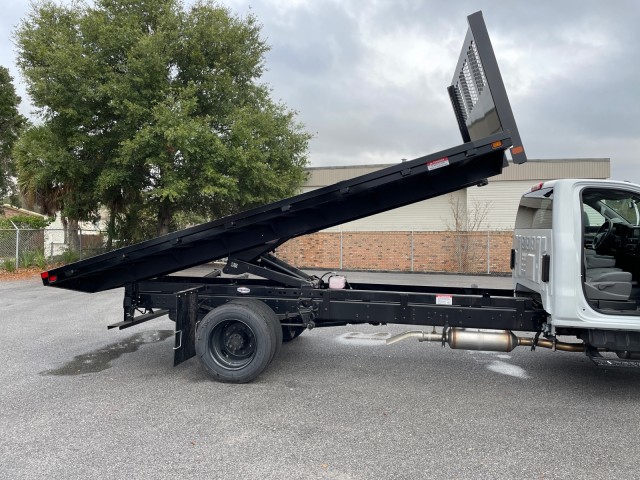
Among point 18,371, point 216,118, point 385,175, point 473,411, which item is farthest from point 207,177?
Result: point 473,411

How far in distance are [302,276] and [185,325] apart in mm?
1601

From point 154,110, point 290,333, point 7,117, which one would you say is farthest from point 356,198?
point 7,117

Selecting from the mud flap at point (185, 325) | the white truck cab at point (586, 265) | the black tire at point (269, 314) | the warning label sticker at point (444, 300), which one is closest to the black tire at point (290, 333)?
the black tire at point (269, 314)

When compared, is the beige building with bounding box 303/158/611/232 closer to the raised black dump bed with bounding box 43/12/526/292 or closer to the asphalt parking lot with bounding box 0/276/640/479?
the asphalt parking lot with bounding box 0/276/640/479

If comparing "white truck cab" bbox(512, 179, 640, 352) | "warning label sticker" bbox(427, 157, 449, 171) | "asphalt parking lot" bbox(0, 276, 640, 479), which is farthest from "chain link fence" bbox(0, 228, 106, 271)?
"white truck cab" bbox(512, 179, 640, 352)

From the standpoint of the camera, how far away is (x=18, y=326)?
340 inches

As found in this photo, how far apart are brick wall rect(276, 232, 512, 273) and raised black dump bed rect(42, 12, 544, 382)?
543 inches

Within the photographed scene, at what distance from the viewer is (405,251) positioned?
20422mm

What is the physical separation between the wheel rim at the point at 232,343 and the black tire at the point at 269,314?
0.75 ft

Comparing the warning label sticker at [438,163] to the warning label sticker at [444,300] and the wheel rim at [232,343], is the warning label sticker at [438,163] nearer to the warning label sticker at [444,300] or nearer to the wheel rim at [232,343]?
the warning label sticker at [444,300]

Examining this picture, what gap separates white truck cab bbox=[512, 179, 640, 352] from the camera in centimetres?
480

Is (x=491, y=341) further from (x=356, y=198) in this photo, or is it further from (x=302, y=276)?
(x=302, y=276)

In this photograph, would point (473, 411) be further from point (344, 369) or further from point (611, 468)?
point (344, 369)

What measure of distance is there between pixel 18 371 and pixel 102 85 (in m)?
12.9
